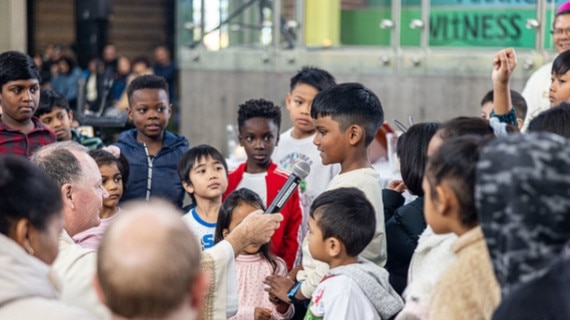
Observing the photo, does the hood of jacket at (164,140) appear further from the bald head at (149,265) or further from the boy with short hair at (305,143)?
the bald head at (149,265)

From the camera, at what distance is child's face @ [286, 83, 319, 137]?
7.12 m

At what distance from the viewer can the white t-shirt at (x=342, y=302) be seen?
4.59 m

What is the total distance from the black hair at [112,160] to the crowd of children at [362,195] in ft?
0.04

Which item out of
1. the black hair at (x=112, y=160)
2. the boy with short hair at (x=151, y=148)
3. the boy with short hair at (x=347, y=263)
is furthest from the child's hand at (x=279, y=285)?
the boy with short hair at (x=151, y=148)

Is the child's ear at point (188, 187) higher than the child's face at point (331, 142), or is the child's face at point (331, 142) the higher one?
the child's face at point (331, 142)

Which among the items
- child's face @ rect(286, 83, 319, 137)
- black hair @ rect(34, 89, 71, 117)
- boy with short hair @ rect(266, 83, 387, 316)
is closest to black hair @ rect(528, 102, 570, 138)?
boy with short hair @ rect(266, 83, 387, 316)

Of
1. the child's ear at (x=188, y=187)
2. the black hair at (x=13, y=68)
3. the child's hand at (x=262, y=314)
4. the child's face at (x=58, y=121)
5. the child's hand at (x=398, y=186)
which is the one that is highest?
the black hair at (x=13, y=68)

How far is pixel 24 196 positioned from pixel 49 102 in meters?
4.39

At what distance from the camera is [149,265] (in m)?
2.58

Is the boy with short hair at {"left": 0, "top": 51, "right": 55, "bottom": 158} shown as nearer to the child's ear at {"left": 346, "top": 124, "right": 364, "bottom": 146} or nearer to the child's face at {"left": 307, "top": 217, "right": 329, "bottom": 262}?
the child's ear at {"left": 346, "top": 124, "right": 364, "bottom": 146}

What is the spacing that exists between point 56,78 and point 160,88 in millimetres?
11794

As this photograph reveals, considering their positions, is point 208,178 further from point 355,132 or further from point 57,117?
point 57,117

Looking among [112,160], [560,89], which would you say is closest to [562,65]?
[560,89]

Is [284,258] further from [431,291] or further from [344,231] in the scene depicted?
[431,291]
